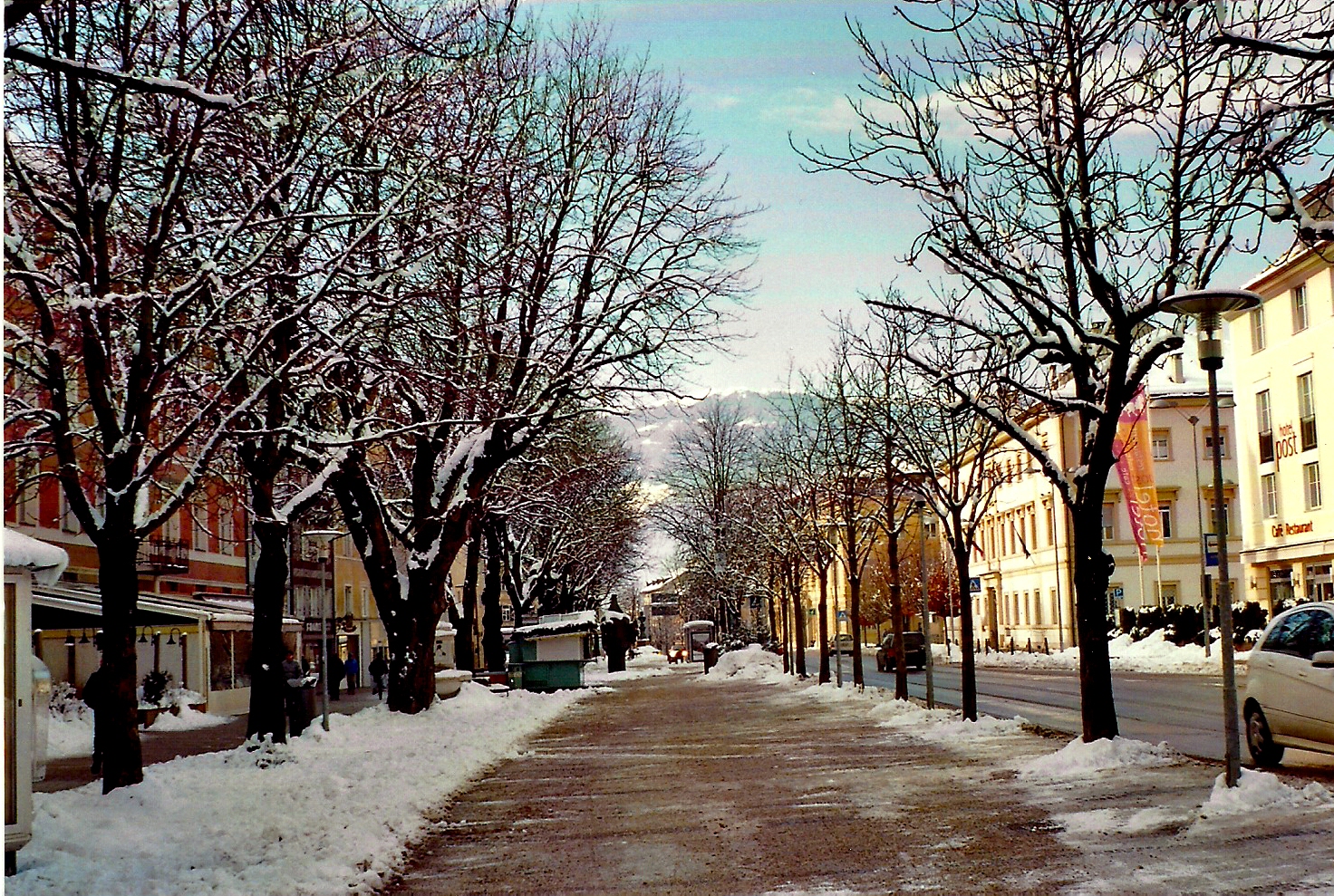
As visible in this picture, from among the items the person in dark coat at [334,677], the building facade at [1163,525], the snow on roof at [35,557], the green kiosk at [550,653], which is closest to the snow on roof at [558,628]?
the green kiosk at [550,653]

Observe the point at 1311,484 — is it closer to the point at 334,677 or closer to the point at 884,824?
the point at 334,677

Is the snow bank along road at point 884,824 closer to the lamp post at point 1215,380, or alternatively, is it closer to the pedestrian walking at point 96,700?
the lamp post at point 1215,380

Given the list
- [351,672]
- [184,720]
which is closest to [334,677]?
[351,672]

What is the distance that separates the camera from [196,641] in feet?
136

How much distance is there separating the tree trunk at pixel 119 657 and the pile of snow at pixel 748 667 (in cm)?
4192

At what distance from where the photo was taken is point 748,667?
6238 cm

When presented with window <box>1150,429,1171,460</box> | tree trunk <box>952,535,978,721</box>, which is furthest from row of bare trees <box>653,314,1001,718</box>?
window <box>1150,429,1171,460</box>

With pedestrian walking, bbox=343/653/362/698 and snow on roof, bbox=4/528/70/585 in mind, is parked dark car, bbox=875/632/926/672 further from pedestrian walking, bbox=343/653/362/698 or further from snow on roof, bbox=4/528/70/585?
snow on roof, bbox=4/528/70/585

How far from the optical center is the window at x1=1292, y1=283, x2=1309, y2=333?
54.6 metres

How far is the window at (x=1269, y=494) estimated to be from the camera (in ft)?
190

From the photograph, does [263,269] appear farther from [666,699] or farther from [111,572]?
[666,699]

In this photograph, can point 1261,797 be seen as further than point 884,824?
No

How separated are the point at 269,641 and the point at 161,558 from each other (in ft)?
73.3

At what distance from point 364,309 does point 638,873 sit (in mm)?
7440
